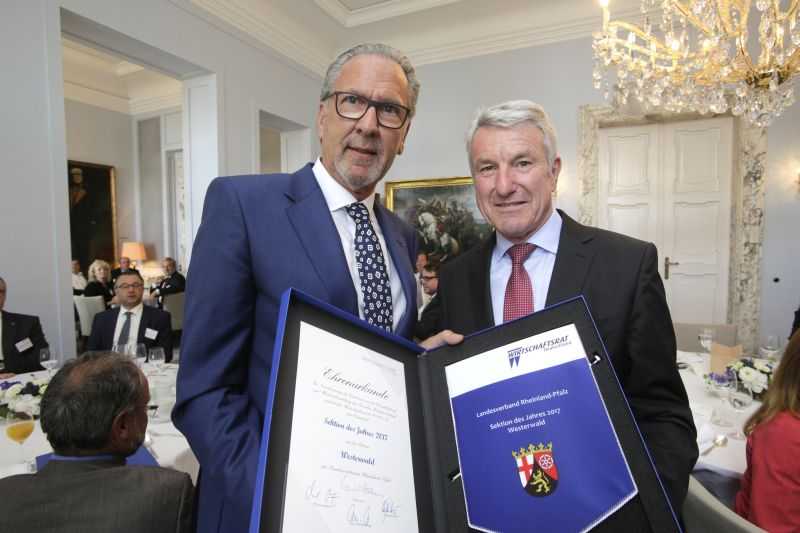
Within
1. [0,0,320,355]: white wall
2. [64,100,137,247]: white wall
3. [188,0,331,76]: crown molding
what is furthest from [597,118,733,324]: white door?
[64,100,137,247]: white wall

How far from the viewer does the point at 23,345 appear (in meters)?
3.54

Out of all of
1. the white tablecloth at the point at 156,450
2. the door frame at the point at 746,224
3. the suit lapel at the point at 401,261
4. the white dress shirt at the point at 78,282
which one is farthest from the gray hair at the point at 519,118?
the white dress shirt at the point at 78,282

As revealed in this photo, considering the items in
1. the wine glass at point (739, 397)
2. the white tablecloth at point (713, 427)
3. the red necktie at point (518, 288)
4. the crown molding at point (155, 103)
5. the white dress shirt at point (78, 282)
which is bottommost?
the white tablecloth at point (713, 427)

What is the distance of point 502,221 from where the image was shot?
132 cm

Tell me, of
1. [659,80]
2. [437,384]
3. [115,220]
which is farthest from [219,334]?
[115,220]

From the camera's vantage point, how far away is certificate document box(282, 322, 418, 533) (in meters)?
0.66

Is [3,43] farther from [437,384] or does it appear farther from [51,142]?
[437,384]

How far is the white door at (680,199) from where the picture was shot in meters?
5.93

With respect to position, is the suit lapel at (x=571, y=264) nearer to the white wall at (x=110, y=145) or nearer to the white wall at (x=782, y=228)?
the white wall at (x=782, y=228)

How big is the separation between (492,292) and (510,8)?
6146mm
